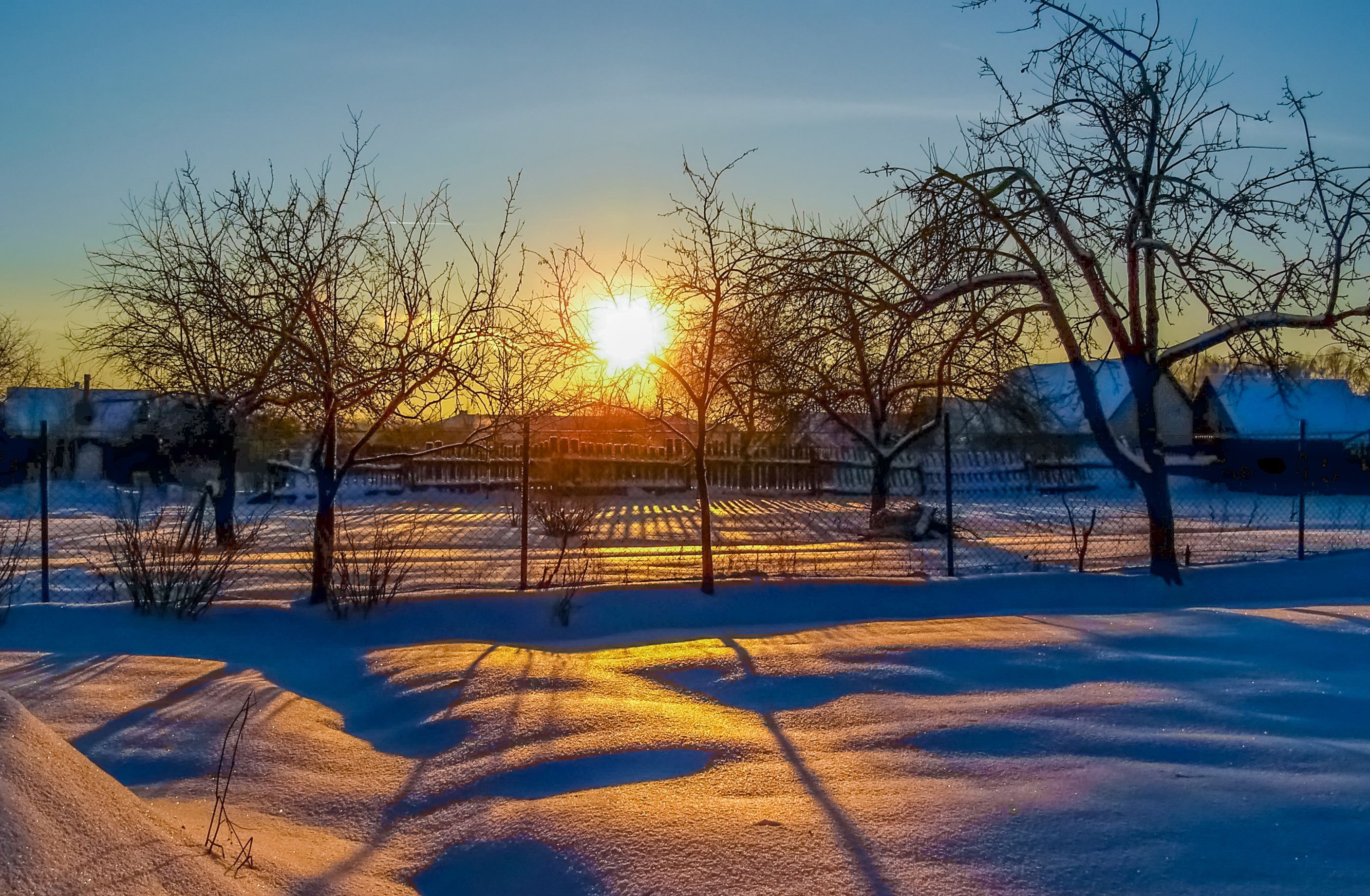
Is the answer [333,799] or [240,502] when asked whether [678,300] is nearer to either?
[333,799]

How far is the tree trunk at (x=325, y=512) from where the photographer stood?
959cm

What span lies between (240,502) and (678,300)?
20809 mm

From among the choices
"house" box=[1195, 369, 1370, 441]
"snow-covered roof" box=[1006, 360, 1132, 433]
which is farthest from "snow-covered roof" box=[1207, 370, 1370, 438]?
"snow-covered roof" box=[1006, 360, 1132, 433]

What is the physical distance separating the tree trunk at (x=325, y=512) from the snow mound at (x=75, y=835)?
5.86 meters

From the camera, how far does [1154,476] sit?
37.7ft

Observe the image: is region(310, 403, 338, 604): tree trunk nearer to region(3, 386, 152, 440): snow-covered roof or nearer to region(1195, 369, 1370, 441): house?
region(3, 386, 152, 440): snow-covered roof

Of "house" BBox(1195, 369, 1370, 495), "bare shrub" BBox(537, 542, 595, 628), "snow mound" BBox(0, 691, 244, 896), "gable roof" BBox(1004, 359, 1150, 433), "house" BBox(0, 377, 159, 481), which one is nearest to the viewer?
"snow mound" BBox(0, 691, 244, 896)

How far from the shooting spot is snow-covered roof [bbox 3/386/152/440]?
4097 cm

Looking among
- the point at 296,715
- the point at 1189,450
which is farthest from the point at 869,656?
the point at 1189,450

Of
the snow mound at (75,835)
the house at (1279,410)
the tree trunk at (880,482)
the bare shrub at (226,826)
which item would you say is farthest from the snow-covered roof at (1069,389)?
the snow mound at (75,835)

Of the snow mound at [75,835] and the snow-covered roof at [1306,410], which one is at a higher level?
the snow-covered roof at [1306,410]

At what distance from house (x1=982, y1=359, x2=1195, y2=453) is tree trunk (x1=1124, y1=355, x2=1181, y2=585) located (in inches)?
489

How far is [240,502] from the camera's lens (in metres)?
28.1

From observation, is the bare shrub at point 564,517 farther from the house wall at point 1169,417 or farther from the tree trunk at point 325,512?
the house wall at point 1169,417
